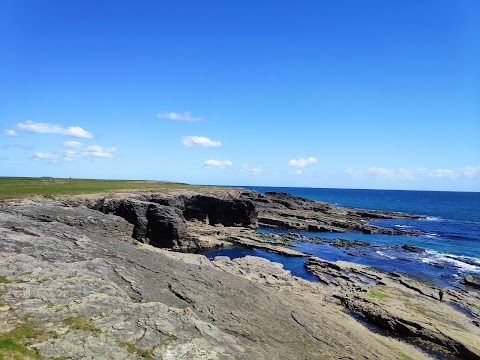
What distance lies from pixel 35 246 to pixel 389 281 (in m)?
37.6

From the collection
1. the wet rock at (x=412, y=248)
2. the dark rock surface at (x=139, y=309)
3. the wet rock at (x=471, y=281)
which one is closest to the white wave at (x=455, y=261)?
the wet rock at (x=412, y=248)

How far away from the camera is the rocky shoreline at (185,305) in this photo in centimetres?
1167

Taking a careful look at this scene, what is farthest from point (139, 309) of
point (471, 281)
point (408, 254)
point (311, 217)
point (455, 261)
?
point (311, 217)

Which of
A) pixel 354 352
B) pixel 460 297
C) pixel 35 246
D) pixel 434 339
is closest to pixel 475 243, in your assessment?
pixel 460 297

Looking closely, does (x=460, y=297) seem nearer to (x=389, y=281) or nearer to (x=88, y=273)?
(x=389, y=281)

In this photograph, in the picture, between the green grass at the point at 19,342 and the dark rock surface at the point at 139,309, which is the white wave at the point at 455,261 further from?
the green grass at the point at 19,342

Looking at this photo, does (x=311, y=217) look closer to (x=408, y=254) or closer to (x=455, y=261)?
(x=408, y=254)

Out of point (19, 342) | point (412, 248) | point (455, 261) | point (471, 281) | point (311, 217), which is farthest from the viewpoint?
point (311, 217)

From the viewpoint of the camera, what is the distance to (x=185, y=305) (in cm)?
1666

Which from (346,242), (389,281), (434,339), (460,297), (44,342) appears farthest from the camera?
(346,242)

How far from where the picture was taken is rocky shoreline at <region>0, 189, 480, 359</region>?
11672 millimetres

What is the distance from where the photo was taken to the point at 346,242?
65438mm

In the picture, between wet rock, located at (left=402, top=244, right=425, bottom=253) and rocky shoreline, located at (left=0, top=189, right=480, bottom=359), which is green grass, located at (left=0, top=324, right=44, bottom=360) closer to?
rocky shoreline, located at (left=0, top=189, right=480, bottom=359)

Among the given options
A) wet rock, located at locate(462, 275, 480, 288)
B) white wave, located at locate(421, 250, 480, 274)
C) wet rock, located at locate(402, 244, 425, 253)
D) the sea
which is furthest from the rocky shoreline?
wet rock, located at locate(402, 244, 425, 253)
